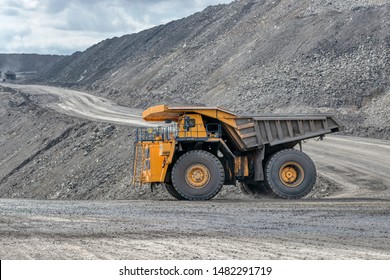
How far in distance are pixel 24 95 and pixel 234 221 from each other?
51.1 m

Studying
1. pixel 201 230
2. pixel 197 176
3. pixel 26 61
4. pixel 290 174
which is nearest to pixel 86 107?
pixel 197 176

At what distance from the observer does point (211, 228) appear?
A: 16.6 meters

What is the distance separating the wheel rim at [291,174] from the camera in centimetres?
2409

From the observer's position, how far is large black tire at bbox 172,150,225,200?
2361cm

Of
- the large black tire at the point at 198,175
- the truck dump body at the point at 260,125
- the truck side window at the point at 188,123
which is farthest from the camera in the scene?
the truck dump body at the point at 260,125

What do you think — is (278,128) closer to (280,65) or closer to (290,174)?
(290,174)

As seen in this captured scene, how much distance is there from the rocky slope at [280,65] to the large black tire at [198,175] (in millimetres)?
15529

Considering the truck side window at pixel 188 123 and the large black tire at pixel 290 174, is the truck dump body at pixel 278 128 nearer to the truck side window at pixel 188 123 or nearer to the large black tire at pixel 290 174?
the large black tire at pixel 290 174

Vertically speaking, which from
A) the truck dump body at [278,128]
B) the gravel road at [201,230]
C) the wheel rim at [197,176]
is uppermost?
the truck dump body at [278,128]

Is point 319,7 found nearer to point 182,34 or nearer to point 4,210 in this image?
point 182,34

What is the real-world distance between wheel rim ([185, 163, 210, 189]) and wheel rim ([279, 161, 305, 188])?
2.14 meters

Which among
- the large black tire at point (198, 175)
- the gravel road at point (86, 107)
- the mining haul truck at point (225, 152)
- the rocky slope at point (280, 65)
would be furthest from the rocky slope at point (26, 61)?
the large black tire at point (198, 175)

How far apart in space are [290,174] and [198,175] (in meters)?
2.64

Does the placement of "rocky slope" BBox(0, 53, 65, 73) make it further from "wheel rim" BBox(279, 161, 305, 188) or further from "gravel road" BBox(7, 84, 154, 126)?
"wheel rim" BBox(279, 161, 305, 188)
